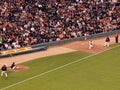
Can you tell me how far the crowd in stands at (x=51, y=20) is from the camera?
4812 centimetres

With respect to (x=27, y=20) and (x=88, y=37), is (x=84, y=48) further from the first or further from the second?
(x=27, y=20)

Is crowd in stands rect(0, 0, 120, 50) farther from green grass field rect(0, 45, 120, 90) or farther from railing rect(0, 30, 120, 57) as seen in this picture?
green grass field rect(0, 45, 120, 90)

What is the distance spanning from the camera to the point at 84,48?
48.6 meters

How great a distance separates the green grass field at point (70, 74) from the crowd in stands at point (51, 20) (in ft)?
17.6

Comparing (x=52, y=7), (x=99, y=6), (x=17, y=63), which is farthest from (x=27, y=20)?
(x=99, y=6)

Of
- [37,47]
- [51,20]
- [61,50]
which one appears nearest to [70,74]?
[61,50]

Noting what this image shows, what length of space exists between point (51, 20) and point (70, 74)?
51.7 ft

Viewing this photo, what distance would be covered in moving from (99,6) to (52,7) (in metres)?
8.05

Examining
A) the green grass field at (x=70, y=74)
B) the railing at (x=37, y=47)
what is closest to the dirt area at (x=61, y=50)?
the railing at (x=37, y=47)

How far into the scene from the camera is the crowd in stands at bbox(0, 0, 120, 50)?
1895 inches

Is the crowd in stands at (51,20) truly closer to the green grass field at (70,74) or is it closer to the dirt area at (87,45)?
the dirt area at (87,45)

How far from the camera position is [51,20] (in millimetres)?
52844

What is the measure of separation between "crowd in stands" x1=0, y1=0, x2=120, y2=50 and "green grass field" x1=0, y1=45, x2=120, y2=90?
5.38 meters

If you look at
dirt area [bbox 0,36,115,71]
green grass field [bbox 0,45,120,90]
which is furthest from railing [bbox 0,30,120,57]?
green grass field [bbox 0,45,120,90]
